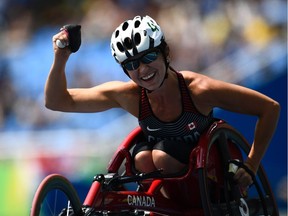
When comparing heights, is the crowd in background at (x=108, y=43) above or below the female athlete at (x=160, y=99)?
above

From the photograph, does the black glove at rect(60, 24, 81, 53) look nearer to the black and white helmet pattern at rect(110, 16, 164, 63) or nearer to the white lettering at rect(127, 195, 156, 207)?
the black and white helmet pattern at rect(110, 16, 164, 63)

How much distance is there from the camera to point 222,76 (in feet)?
24.8

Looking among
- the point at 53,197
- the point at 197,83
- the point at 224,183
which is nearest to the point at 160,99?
the point at 197,83

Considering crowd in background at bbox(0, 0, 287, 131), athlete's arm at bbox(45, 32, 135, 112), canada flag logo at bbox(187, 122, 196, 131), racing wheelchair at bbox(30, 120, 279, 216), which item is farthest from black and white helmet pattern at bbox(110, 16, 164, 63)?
crowd in background at bbox(0, 0, 287, 131)

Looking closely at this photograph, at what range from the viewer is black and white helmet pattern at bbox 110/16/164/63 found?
4293 millimetres

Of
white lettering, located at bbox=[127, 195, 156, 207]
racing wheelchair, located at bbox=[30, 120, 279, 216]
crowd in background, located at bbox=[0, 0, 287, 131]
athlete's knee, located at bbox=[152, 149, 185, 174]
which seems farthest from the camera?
crowd in background, located at bbox=[0, 0, 287, 131]

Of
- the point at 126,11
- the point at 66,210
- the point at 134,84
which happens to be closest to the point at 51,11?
the point at 126,11

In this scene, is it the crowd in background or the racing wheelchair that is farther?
the crowd in background

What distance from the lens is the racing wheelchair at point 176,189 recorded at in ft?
13.6

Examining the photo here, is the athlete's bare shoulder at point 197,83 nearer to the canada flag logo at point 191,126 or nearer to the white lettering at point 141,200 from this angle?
the canada flag logo at point 191,126

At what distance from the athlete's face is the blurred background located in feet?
10.3

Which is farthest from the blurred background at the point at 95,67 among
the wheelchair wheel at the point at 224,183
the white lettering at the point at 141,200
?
the white lettering at the point at 141,200

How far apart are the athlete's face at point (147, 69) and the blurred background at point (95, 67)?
10.3ft

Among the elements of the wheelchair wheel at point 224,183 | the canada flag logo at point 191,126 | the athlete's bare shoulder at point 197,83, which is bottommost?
the wheelchair wheel at point 224,183
